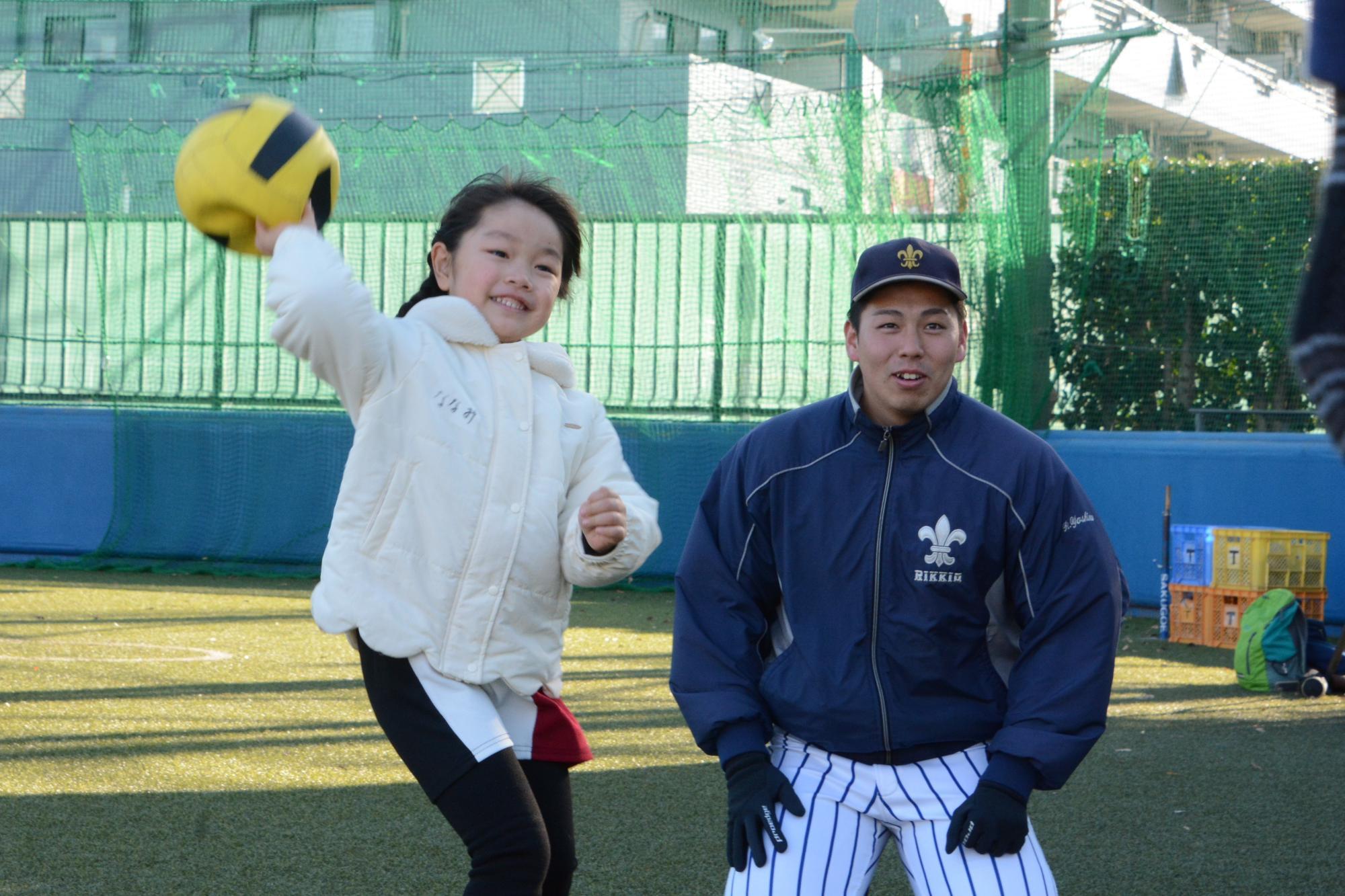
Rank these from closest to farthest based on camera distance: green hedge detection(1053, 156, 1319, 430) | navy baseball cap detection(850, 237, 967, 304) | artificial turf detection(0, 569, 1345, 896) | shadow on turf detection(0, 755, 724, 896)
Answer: navy baseball cap detection(850, 237, 967, 304)
shadow on turf detection(0, 755, 724, 896)
artificial turf detection(0, 569, 1345, 896)
green hedge detection(1053, 156, 1319, 430)

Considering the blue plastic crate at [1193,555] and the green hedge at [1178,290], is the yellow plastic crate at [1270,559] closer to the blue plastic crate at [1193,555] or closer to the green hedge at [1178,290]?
the blue plastic crate at [1193,555]

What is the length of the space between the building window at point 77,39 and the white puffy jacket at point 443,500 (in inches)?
465

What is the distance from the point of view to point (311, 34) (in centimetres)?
1544

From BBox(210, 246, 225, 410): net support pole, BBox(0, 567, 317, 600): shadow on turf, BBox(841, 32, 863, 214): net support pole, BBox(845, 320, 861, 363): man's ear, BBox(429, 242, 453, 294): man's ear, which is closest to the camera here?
BBox(845, 320, 861, 363): man's ear

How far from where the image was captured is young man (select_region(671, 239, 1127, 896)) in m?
2.64

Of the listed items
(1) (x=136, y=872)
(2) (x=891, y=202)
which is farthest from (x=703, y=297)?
(1) (x=136, y=872)

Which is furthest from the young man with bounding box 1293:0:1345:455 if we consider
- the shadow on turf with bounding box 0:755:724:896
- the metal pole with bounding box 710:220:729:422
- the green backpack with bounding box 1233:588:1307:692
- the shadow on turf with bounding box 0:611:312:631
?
the metal pole with bounding box 710:220:729:422

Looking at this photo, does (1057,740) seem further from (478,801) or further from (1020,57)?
(1020,57)

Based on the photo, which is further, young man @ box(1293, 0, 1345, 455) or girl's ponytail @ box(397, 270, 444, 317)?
girl's ponytail @ box(397, 270, 444, 317)

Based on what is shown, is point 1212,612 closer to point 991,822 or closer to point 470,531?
point 991,822

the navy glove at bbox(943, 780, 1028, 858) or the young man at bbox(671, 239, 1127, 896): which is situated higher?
the young man at bbox(671, 239, 1127, 896)

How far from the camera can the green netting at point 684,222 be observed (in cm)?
1029

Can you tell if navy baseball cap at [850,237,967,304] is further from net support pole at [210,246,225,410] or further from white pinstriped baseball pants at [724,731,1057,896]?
net support pole at [210,246,225,410]

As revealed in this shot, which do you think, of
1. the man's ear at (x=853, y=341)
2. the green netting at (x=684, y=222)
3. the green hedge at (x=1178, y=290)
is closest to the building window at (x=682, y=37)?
the green netting at (x=684, y=222)
